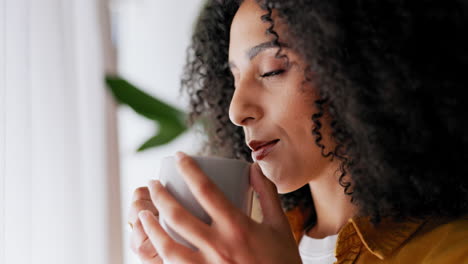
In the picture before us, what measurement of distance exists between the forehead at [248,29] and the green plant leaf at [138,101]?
18cm

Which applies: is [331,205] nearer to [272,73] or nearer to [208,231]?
[272,73]

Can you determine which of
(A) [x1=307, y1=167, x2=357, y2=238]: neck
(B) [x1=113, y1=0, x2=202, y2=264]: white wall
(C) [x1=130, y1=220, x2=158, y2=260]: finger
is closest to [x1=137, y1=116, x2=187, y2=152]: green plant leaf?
(C) [x1=130, y1=220, x2=158, y2=260]: finger

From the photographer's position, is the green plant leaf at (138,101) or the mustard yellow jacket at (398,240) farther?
the mustard yellow jacket at (398,240)

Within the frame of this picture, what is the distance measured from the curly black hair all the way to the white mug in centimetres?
20

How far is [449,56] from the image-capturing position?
2.37 ft

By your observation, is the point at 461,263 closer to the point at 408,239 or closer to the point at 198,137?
the point at 408,239

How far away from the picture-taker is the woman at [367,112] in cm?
70

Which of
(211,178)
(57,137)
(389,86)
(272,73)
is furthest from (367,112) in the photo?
(57,137)

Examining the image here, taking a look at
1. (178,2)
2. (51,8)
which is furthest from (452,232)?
(178,2)

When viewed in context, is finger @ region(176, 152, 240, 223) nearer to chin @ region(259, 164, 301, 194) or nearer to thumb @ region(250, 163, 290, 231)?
thumb @ region(250, 163, 290, 231)

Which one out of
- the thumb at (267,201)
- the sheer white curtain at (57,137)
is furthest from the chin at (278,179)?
the sheer white curtain at (57,137)

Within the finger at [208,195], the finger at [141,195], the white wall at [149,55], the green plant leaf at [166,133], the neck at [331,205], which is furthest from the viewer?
the white wall at [149,55]

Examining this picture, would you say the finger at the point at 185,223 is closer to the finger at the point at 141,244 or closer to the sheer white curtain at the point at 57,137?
the finger at the point at 141,244

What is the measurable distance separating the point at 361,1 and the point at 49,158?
0.67 metres
